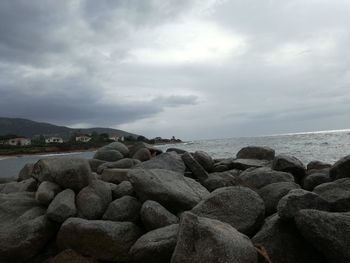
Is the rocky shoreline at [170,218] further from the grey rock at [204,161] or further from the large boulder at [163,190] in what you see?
the grey rock at [204,161]

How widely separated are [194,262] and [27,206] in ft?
17.4

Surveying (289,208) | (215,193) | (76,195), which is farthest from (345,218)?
(76,195)

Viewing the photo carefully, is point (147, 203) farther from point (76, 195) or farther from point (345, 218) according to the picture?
point (345, 218)

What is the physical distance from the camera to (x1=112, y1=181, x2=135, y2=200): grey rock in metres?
9.96

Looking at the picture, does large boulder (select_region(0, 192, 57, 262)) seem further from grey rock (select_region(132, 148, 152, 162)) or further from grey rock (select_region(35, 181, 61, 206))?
grey rock (select_region(132, 148, 152, 162))

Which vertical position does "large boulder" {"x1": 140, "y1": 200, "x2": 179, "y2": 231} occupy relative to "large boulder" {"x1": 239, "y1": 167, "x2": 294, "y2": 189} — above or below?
below

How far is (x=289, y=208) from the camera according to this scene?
705 centimetres

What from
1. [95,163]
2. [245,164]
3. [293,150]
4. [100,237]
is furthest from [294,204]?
[293,150]

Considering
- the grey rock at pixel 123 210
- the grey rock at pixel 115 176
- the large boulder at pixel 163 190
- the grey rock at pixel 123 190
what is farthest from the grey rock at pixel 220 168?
the grey rock at pixel 123 210

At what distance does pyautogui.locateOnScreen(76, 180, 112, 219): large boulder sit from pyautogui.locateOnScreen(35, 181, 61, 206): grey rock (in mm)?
555

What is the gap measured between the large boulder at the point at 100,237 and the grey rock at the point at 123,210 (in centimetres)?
57

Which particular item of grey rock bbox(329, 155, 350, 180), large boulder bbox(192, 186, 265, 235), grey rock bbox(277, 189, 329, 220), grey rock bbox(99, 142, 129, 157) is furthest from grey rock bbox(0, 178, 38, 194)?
grey rock bbox(329, 155, 350, 180)

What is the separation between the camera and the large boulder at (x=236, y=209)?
24.8 feet

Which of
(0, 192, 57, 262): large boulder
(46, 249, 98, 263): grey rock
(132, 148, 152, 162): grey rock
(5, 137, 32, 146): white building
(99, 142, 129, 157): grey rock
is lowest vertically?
(46, 249, 98, 263): grey rock
